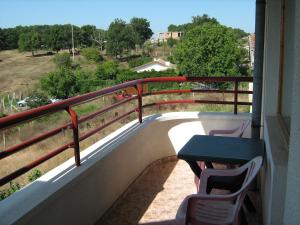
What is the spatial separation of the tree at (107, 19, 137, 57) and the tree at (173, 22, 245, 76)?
2681 centimetres

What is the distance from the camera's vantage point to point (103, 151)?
3400mm

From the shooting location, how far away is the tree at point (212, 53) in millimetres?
52812

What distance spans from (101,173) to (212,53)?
52553 mm

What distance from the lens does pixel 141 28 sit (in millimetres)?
93812

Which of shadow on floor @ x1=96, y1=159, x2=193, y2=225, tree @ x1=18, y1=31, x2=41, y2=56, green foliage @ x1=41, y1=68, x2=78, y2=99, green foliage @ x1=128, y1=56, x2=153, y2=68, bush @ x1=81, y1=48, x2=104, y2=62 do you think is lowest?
green foliage @ x1=41, y1=68, x2=78, y2=99

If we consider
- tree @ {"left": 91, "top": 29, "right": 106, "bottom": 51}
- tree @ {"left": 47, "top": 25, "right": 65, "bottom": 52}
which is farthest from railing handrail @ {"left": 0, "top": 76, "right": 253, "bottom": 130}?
tree @ {"left": 47, "top": 25, "right": 65, "bottom": 52}

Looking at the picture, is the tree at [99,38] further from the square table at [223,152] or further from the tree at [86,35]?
the square table at [223,152]

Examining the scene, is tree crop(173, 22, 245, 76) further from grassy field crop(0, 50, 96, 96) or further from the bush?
the bush

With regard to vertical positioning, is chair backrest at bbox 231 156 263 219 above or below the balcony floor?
above

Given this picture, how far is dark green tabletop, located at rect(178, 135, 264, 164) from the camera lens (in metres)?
2.88

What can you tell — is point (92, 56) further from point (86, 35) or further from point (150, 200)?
point (150, 200)

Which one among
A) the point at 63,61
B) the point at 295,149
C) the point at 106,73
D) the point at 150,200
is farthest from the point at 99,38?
the point at 295,149

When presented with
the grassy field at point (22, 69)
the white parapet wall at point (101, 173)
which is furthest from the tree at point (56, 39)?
the white parapet wall at point (101, 173)

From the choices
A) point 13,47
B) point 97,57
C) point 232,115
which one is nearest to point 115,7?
point 97,57
